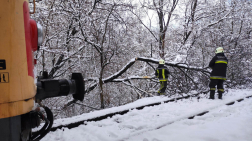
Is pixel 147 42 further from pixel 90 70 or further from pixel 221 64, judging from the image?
pixel 221 64

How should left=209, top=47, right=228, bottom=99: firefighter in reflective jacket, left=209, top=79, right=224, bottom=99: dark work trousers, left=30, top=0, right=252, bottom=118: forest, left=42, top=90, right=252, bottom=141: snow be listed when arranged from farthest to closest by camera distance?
left=30, top=0, right=252, bottom=118: forest, left=209, top=47, right=228, bottom=99: firefighter in reflective jacket, left=209, top=79, right=224, bottom=99: dark work trousers, left=42, top=90, right=252, bottom=141: snow

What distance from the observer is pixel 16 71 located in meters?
1.17

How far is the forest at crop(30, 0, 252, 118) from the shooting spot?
282 inches

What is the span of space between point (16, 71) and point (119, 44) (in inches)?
298

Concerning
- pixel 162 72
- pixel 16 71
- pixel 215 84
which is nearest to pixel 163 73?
pixel 162 72

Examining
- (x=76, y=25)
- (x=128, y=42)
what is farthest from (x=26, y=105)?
(x=128, y=42)

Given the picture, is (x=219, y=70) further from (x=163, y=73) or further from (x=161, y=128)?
(x=161, y=128)

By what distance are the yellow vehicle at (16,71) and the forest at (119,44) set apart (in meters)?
5.11

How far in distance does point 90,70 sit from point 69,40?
203 cm

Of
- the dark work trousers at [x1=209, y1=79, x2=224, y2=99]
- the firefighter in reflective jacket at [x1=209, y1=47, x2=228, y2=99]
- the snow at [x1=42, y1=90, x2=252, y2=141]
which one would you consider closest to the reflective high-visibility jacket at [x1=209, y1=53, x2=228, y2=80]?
the firefighter in reflective jacket at [x1=209, y1=47, x2=228, y2=99]

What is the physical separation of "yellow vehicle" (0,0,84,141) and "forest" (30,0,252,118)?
511 centimetres

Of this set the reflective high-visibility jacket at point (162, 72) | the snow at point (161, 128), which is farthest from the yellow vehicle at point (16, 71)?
the reflective high-visibility jacket at point (162, 72)

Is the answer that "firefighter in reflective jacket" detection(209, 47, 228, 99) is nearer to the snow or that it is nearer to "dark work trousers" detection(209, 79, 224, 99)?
"dark work trousers" detection(209, 79, 224, 99)

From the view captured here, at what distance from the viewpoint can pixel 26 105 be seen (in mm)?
1230
